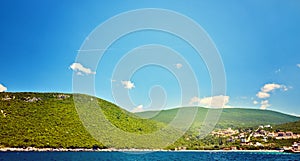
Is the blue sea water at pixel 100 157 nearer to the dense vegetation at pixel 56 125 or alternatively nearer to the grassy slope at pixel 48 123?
the dense vegetation at pixel 56 125

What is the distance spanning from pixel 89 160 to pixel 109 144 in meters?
33.8

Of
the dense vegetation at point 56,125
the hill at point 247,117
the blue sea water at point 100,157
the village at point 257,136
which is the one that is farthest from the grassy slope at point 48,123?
the hill at point 247,117

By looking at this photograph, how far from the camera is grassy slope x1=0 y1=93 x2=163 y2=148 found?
7650 centimetres

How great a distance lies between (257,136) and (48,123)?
68205mm

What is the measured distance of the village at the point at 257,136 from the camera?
96.8 metres

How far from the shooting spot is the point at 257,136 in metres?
111

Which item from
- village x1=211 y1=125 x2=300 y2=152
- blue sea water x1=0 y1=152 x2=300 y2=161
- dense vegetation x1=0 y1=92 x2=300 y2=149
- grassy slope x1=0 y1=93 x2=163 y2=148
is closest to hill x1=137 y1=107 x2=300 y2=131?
village x1=211 y1=125 x2=300 y2=152

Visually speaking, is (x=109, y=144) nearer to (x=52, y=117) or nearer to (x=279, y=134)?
(x=52, y=117)

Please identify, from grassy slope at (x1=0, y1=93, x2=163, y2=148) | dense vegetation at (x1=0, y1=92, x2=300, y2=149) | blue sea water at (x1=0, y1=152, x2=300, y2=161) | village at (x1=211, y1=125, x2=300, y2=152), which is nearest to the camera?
blue sea water at (x1=0, y1=152, x2=300, y2=161)

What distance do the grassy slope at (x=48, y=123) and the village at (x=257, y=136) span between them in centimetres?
2865

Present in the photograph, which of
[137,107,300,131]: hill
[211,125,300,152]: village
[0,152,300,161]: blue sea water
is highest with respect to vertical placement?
[137,107,300,131]: hill

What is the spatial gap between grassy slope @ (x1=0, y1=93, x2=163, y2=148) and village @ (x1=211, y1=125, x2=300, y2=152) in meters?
28.6

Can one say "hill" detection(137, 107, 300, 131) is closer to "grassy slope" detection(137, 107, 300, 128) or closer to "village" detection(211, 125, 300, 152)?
"grassy slope" detection(137, 107, 300, 128)

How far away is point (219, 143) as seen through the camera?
105 m
